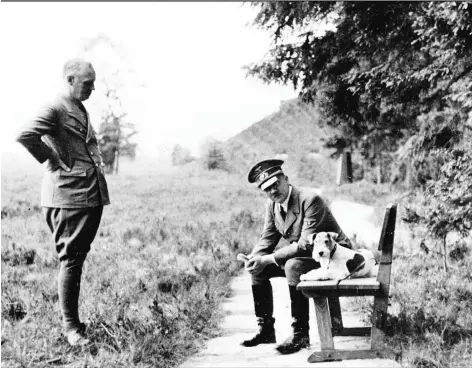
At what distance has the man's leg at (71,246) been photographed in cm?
338

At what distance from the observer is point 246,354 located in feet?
11.5

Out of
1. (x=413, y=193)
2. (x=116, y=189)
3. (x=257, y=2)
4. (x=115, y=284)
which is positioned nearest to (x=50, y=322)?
(x=115, y=284)

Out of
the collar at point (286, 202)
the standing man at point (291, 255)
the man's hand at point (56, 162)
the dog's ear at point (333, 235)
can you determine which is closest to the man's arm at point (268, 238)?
the standing man at point (291, 255)

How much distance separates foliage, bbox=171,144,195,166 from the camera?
4357 mm

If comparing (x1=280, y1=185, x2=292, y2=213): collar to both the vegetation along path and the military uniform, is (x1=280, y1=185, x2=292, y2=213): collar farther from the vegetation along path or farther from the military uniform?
the military uniform

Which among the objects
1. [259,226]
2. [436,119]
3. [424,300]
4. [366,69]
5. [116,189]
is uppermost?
[366,69]

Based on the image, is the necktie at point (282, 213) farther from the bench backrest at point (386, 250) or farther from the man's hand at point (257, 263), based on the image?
the bench backrest at point (386, 250)

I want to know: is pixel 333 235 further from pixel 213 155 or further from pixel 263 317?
pixel 213 155

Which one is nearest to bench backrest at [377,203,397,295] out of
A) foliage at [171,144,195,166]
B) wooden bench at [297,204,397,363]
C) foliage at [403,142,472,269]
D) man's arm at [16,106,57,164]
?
wooden bench at [297,204,397,363]

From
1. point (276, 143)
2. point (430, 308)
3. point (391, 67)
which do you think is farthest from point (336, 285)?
point (391, 67)

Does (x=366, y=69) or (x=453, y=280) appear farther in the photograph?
(x=366, y=69)

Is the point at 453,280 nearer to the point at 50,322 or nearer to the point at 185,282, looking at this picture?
the point at 185,282

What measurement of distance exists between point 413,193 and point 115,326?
412 centimetres

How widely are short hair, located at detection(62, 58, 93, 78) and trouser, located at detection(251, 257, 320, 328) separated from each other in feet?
6.24
